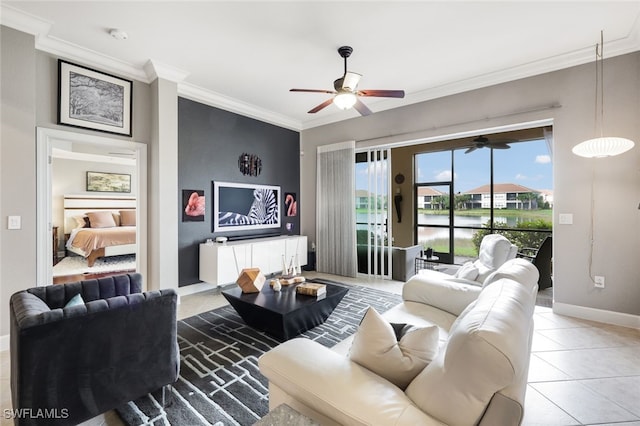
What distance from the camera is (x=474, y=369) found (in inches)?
33.3

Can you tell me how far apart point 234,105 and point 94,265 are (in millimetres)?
4282

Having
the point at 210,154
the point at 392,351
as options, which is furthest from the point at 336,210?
the point at 392,351

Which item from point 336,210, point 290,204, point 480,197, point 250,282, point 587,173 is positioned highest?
point 587,173

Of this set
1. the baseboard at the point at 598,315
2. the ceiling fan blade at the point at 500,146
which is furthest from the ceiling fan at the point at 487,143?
the baseboard at the point at 598,315

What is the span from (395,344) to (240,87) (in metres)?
4.01

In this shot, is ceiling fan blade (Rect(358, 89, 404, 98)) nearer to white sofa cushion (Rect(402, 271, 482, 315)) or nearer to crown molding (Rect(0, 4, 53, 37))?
white sofa cushion (Rect(402, 271, 482, 315))

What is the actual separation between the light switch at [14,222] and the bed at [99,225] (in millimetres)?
3548

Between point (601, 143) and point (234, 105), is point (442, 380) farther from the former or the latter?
point (234, 105)

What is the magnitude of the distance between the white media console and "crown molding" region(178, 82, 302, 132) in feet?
6.87

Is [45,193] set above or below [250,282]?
above

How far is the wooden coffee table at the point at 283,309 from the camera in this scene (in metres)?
2.53

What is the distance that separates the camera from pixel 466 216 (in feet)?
20.8

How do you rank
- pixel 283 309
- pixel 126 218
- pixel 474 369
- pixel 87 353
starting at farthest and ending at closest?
pixel 126 218 < pixel 283 309 < pixel 87 353 < pixel 474 369

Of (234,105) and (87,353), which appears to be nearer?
(87,353)
